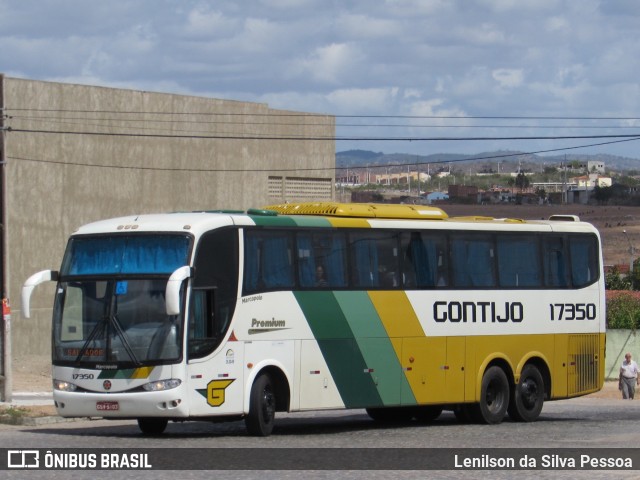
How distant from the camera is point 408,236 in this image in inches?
892

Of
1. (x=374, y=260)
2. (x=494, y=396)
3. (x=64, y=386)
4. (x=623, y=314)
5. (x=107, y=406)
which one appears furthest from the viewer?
(x=623, y=314)

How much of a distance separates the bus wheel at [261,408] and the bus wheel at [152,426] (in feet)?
5.41

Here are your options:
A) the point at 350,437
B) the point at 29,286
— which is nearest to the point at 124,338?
the point at 29,286

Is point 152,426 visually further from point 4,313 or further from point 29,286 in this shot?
point 4,313

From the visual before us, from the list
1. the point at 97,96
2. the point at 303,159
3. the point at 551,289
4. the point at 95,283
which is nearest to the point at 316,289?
the point at 95,283

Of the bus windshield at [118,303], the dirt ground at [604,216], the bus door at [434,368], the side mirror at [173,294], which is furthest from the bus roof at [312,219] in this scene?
the dirt ground at [604,216]

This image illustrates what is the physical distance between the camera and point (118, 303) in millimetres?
18797

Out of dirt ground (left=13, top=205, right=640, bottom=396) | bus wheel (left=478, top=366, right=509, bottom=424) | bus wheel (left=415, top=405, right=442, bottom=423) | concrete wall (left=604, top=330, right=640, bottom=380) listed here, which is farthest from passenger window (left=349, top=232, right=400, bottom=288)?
dirt ground (left=13, top=205, right=640, bottom=396)

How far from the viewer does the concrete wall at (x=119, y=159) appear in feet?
140

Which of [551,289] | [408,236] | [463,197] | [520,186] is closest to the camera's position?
[408,236]

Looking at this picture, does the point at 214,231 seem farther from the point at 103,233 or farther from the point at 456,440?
the point at 456,440

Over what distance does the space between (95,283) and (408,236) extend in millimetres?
5986

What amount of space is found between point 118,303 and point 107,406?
147 cm

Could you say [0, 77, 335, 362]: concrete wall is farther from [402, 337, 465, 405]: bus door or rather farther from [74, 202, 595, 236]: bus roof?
[402, 337, 465, 405]: bus door
